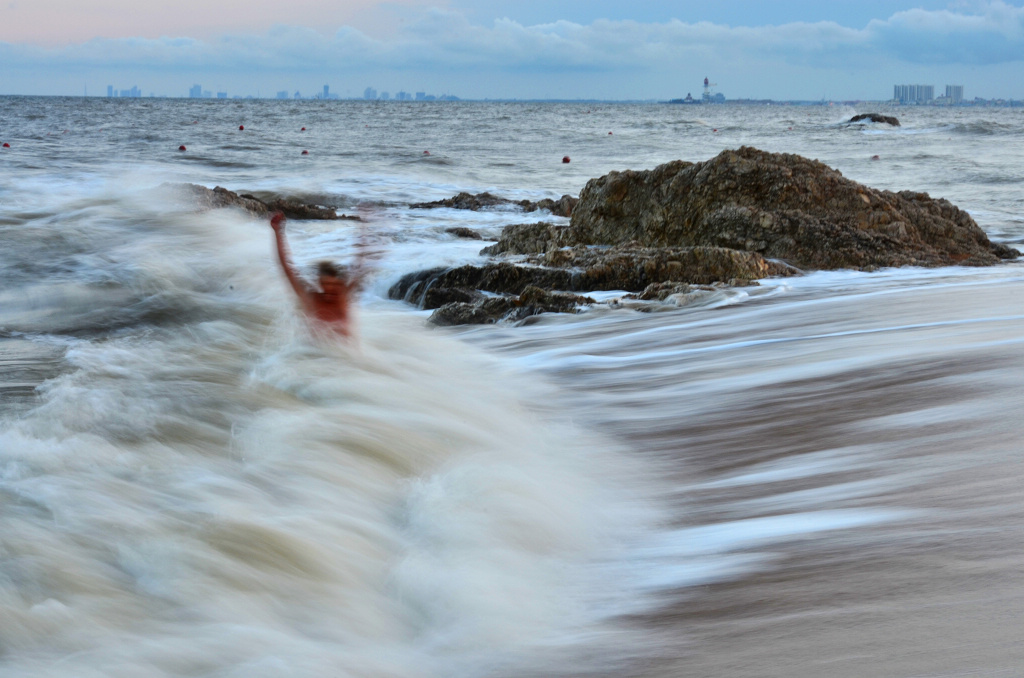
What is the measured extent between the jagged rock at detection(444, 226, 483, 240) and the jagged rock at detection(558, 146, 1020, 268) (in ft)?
7.84

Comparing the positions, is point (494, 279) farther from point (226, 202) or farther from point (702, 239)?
point (226, 202)

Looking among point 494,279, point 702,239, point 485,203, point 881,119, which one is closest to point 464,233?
point 485,203

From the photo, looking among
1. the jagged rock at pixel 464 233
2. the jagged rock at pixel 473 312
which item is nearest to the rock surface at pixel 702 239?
the jagged rock at pixel 473 312

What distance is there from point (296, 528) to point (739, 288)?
165 inches

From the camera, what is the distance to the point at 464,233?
10008 millimetres

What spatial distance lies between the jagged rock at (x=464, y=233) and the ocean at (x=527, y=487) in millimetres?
3491

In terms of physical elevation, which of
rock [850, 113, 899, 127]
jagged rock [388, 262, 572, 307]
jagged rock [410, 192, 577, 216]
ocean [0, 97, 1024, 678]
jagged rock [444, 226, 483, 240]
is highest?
rock [850, 113, 899, 127]

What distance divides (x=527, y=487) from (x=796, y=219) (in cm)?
509


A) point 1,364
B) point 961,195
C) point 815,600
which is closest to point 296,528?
point 815,600

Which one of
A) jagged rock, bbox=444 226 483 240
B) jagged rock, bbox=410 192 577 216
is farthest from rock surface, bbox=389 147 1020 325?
jagged rock, bbox=410 192 577 216

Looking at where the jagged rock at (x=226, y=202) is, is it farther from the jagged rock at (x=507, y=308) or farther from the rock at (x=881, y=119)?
the rock at (x=881, y=119)

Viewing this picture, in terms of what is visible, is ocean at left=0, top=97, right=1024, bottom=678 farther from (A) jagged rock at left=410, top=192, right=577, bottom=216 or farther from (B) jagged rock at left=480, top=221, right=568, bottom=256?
(A) jagged rock at left=410, top=192, right=577, bottom=216

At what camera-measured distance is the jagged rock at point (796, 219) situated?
23.1ft

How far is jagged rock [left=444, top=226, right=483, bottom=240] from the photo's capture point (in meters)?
9.91
